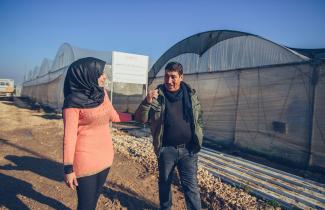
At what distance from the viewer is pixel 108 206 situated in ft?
13.8

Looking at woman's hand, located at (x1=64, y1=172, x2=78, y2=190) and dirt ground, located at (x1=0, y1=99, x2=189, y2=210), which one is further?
dirt ground, located at (x1=0, y1=99, x2=189, y2=210)

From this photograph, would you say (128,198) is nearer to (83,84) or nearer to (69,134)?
(69,134)

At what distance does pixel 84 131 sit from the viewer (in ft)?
8.55

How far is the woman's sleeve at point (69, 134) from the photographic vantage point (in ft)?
7.92

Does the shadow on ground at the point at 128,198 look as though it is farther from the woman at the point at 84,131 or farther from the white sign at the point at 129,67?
the white sign at the point at 129,67

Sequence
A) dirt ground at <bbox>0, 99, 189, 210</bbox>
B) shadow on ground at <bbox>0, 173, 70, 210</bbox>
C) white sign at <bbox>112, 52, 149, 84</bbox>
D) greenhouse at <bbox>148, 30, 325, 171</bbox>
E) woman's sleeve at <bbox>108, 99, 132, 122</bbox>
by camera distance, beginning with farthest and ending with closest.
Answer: white sign at <bbox>112, 52, 149, 84</bbox> < greenhouse at <bbox>148, 30, 325, 171</bbox> < dirt ground at <bbox>0, 99, 189, 210</bbox> < shadow on ground at <bbox>0, 173, 70, 210</bbox> < woman's sleeve at <bbox>108, 99, 132, 122</bbox>

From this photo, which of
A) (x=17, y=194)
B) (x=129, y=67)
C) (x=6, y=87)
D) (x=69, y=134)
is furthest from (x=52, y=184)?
(x=6, y=87)

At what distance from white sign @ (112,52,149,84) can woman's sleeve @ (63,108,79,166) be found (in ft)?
29.3

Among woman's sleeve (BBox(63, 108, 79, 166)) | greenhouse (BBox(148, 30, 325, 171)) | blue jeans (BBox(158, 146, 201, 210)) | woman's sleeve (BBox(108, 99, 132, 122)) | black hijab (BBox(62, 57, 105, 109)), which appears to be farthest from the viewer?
greenhouse (BBox(148, 30, 325, 171))

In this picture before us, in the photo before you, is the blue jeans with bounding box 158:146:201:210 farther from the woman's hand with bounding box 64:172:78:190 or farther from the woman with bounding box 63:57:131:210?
the woman's hand with bounding box 64:172:78:190

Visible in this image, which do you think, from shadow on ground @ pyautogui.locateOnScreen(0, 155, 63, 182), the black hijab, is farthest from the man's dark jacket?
shadow on ground @ pyautogui.locateOnScreen(0, 155, 63, 182)

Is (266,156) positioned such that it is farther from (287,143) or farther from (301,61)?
(301,61)

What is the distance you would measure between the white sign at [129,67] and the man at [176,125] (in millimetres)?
8198

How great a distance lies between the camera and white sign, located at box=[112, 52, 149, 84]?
11247mm
